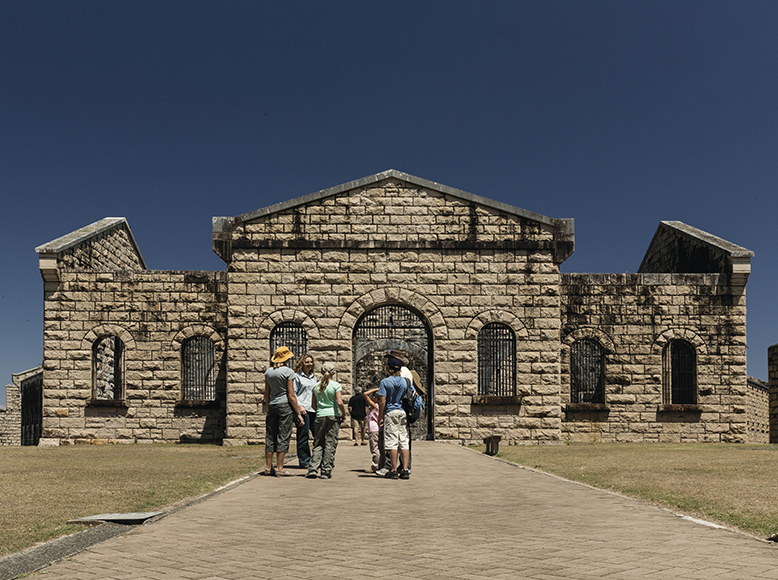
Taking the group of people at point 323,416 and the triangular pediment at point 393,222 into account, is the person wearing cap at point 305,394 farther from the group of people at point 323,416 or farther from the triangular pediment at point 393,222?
the triangular pediment at point 393,222

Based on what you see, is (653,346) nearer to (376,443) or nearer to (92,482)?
(376,443)

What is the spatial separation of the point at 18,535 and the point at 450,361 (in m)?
13.2

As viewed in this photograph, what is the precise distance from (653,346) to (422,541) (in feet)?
49.6

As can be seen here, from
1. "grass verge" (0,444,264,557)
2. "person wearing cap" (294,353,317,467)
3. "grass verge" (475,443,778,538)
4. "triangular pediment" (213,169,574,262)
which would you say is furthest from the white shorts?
"triangular pediment" (213,169,574,262)

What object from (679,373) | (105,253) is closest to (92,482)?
(105,253)

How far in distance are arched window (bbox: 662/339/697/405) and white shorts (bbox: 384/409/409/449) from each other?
36.5ft

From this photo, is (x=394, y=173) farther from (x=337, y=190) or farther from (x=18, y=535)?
(x=18, y=535)

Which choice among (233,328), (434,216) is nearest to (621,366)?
(434,216)

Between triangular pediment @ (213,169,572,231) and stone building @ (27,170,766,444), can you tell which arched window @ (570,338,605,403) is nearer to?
stone building @ (27,170,766,444)

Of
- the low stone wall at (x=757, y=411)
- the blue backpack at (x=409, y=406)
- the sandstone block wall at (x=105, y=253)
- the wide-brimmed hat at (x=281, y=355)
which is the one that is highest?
the sandstone block wall at (x=105, y=253)

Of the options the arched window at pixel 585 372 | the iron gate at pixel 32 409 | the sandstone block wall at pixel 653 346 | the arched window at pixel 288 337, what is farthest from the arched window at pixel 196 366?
the arched window at pixel 585 372

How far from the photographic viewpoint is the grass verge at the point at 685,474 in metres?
7.18

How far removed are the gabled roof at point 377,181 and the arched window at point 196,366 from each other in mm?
3115

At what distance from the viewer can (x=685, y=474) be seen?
35.1ft
